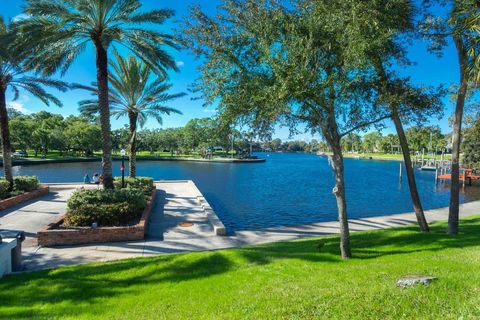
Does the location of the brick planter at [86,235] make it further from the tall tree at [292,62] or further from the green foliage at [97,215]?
the tall tree at [292,62]

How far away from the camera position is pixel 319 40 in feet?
20.3

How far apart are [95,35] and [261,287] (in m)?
11.9

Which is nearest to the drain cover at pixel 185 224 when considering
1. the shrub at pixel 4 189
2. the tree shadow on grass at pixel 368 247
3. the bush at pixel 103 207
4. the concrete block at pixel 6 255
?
the bush at pixel 103 207

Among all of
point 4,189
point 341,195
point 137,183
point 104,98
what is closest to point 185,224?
point 104,98

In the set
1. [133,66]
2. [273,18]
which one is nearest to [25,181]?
[133,66]

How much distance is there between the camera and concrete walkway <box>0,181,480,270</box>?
8.12 metres

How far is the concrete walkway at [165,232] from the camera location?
8.12 metres

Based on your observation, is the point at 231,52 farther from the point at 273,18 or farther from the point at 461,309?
the point at 461,309

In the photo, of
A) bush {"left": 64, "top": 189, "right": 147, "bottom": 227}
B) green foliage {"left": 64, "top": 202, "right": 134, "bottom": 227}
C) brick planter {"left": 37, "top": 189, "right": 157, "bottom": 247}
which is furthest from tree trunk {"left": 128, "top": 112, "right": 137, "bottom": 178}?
brick planter {"left": 37, "top": 189, "right": 157, "bottom": 247}

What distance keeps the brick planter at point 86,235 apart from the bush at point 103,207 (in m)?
0.63

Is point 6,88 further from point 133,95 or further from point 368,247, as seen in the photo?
point 368,247

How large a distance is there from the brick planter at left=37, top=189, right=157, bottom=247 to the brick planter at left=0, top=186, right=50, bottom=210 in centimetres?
571

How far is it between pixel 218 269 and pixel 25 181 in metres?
15.1

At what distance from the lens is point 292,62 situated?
568 centimetres
